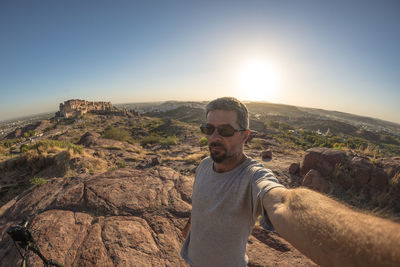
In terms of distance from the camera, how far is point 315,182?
22.8 ft

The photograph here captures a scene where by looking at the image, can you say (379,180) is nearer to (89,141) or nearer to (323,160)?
(323,160)

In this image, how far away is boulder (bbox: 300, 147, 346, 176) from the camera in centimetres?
736

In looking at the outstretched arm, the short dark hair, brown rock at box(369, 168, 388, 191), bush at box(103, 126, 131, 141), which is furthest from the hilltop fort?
brown rock at box(369, 168, 388, 191)

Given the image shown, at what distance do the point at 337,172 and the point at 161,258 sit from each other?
25.9 feet

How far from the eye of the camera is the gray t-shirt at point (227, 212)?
56.2 inches

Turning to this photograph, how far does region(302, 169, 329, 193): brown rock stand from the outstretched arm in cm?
735

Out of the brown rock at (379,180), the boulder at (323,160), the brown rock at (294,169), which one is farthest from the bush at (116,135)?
the brown rock at (379,180)

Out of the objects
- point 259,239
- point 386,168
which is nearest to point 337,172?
point 386,168

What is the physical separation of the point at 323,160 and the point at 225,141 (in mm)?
8073

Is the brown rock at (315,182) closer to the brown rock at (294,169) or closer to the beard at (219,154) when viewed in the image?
the brown rock at (294,169)

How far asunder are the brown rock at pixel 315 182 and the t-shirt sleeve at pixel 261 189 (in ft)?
23.2

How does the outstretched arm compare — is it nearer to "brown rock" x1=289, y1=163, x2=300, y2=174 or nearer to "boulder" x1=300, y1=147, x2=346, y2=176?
"boulder" x1=300, y1=147, x2=346, y2=176

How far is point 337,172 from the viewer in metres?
7.05

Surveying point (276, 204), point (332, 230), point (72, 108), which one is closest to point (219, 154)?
point (276, 204)
